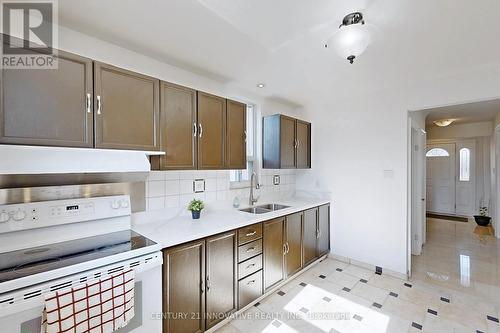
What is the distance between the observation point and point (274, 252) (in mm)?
2486

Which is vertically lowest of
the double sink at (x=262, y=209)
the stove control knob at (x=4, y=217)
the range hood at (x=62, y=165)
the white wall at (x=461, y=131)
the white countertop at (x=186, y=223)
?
the double sink at (x=262, y=209)

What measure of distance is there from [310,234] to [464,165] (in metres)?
5.38

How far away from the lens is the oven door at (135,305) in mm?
1023

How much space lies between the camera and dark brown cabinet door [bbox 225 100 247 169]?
2379mm

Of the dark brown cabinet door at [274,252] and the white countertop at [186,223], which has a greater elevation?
the white countertop at [186,223]

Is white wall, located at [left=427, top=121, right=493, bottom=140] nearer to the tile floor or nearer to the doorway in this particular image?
the doorway

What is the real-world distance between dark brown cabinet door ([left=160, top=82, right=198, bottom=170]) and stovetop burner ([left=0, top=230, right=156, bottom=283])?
0.63 meters

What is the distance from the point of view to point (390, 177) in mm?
2938

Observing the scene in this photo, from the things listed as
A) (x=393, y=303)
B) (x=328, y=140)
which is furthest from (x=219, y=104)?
(x=393, y=303)

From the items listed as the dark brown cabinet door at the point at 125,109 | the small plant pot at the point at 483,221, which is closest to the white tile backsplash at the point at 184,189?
the dark brown cabinet door at the point at 125,109

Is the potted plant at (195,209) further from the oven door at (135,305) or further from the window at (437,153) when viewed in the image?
the window at (437,153)

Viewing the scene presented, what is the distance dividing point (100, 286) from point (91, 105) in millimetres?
1112

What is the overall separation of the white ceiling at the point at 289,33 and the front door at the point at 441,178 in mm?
4622

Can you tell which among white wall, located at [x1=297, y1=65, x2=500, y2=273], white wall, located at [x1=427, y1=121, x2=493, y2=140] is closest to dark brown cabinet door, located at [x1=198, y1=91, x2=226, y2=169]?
white wall, located at [x1=297, y1=65, x2=500, y2=273]
